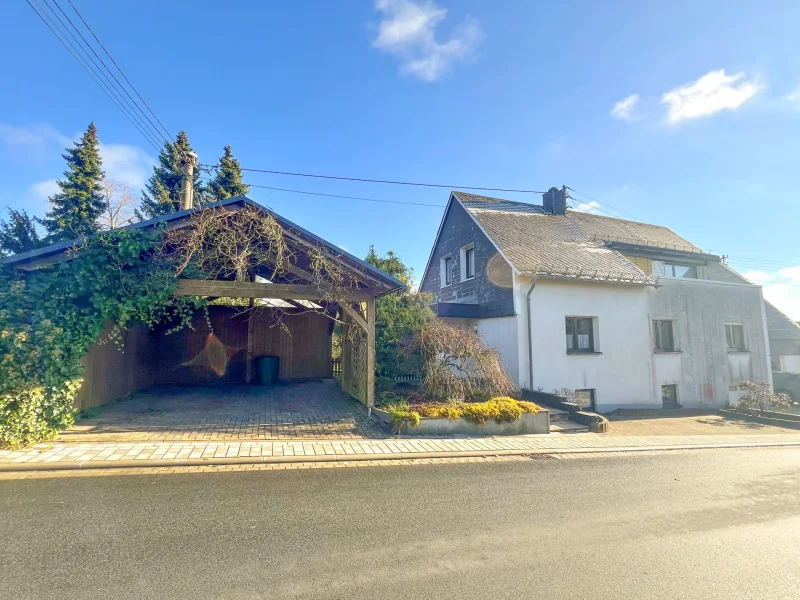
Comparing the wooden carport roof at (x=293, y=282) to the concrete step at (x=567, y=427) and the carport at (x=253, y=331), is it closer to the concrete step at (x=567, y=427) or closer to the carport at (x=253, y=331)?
the carport at (x=253, y=331)

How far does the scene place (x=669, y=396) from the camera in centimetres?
1323

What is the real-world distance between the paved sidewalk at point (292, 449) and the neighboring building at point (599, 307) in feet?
10.7

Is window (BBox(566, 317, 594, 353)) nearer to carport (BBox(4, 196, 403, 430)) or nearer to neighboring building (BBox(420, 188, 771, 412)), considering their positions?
neighboring building (BBox(420, 188, 771, 412))

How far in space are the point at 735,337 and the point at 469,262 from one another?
10354mm

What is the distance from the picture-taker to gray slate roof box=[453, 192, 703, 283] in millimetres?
12000

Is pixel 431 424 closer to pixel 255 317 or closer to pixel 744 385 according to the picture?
pixel 255 317

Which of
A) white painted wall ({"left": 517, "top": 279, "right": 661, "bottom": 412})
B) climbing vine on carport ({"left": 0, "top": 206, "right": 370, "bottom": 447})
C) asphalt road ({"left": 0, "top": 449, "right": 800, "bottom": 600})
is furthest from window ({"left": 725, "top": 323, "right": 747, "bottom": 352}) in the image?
climbing vine on carport ({"left": 0, "top": 206, "right": 370, "bottom": 447})

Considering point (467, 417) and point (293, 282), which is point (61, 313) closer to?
point (293, 282)

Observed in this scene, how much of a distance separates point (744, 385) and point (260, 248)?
15.7m

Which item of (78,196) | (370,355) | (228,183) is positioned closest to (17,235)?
(78,196)

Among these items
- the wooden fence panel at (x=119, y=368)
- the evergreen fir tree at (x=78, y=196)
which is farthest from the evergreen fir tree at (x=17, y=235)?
the wooden fence panel at (x=119, y=368)

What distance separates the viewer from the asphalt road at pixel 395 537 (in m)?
2.83

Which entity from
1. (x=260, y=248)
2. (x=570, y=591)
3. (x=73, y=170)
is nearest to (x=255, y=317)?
(x=260, y=248)

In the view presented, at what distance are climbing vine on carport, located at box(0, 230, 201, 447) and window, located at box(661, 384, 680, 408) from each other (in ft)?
48.1
